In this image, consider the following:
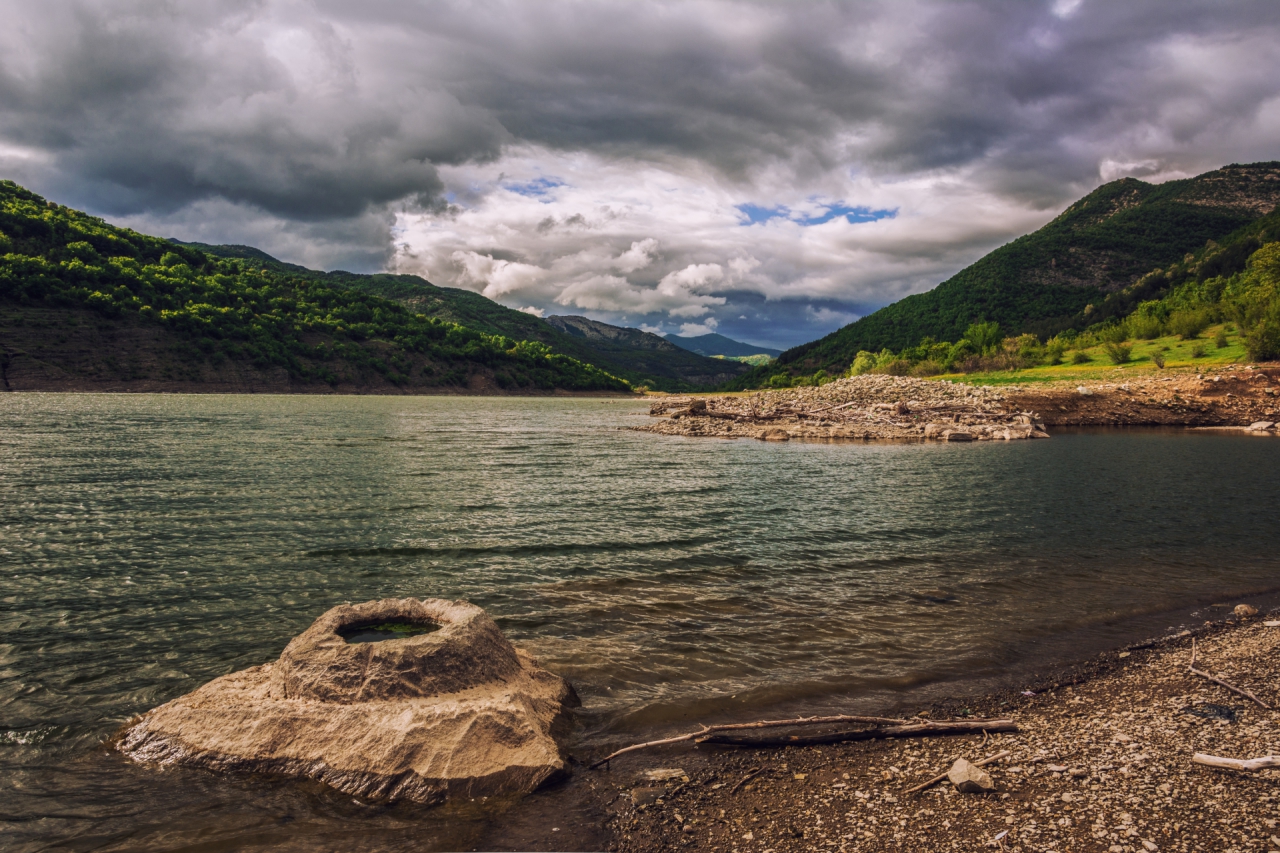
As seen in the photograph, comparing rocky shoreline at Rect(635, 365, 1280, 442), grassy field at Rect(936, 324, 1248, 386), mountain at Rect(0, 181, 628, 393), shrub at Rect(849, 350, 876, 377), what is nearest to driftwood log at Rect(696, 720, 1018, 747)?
rocky shoreline at Rect(635, 365, 1280, 442)

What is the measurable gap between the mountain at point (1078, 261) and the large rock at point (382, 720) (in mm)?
153558

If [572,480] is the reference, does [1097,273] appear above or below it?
above

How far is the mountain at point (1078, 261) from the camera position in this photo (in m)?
149

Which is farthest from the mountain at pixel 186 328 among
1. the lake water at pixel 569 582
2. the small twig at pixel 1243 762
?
the small twig at pixel 1243 762

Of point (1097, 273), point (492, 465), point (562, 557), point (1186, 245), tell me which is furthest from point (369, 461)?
point (1186, 245)

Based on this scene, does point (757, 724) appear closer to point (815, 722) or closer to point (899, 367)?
point (815, 722)

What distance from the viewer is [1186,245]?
15950 centimetres

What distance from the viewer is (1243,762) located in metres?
4.76

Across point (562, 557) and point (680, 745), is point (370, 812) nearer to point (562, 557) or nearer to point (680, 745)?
point (680, 745)

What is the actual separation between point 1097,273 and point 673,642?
193 meters

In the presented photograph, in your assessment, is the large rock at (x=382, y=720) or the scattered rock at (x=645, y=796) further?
the large rock at (x=382, y=720)

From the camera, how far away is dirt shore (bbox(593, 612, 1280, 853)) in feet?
13.7

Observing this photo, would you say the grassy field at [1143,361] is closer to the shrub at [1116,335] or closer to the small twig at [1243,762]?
the shrub at [1116,335]

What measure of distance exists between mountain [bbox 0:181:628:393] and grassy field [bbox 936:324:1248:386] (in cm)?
12628
